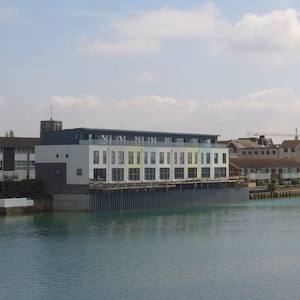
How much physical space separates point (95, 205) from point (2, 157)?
17.7 m

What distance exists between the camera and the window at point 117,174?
70.1 m

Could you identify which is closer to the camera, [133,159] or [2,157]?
[133,159]

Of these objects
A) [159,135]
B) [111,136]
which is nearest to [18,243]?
[111,136]

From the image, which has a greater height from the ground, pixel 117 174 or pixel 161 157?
pixel 161 157

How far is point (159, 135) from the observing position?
3024 inches

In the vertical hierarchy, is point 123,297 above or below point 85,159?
below

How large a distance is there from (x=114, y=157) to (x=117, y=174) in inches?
73.1

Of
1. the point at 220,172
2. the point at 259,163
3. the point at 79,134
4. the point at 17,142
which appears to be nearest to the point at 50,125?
the point at 17,142

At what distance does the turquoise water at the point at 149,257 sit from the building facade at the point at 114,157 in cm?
724

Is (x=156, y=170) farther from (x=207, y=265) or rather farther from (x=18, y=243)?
(x=207, y=265)

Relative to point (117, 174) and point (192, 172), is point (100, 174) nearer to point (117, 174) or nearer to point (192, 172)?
point (117, 174)

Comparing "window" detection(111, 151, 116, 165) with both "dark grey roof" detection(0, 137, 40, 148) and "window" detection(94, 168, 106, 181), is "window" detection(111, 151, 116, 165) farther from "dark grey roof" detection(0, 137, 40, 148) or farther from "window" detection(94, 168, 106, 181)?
"dark grey roof" detection(0, 137, 40, 148)

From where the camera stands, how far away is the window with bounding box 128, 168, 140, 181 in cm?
7188

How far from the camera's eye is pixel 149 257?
39219 mm
